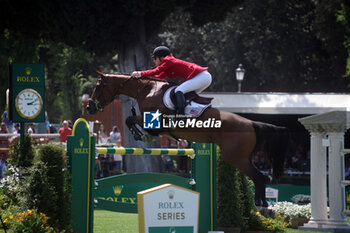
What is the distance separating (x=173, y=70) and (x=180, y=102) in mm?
330

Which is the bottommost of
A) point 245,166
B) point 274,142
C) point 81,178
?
point 81,178

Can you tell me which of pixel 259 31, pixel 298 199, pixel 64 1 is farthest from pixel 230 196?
pixel 259 31

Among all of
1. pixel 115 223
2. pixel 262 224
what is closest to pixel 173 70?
pixel 262 224

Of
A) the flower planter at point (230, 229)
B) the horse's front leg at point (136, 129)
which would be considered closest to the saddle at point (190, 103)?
the horse's front leg at point (136, 129)

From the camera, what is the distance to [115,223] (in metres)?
8.66

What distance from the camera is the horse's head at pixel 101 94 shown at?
4906 mm

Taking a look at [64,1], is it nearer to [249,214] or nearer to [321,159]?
[249,214]

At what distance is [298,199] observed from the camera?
1127 centimetres

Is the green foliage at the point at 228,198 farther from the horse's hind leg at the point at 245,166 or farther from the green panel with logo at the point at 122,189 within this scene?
the horse's hind leg at the point at 245,166

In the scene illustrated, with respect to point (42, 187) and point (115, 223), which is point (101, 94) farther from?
point (115, 223)

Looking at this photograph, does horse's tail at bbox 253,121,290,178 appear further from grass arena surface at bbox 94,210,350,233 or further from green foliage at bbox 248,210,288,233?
grass arena surface at bbox 94,210,350,233

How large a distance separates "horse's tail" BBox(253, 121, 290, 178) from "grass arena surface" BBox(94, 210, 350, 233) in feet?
10.1

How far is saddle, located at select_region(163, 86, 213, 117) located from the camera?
4.76m

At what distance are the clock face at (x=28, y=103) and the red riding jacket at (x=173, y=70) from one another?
66.7 inches
